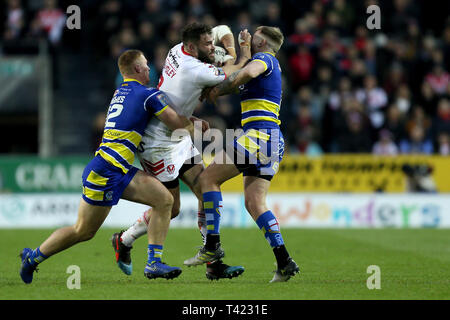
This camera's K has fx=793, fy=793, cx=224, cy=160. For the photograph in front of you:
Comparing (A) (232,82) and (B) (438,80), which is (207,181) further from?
(B) (438,80)

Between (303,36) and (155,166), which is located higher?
(303,36)

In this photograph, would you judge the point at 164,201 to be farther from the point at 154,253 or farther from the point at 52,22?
the point at 52,22

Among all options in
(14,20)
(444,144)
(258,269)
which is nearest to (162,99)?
(258,269)

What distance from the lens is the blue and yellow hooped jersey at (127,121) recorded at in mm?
7789

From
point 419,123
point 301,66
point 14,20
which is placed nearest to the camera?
point 419,123

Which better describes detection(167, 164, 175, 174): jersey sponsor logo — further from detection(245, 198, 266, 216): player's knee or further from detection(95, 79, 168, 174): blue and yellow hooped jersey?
detection(245, 198, 266, 216): player's knee

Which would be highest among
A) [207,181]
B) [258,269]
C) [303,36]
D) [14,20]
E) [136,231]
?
[14,20]

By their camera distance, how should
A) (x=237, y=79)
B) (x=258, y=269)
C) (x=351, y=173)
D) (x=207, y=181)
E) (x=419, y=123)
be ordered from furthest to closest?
1. (x=419, y=123)
2. (x=351, y=173)
3. (x=258, y=269)
4. (x=207, y=181)
5. (x=237, y=79)

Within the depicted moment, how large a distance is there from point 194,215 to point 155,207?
872 centimetres

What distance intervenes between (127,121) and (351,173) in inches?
421

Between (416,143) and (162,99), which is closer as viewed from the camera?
(162,99)

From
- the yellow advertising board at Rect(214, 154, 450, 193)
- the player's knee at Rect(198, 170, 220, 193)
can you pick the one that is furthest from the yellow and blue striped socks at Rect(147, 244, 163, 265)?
the yellow advertising board at Rect(214, 154, 450, 193)

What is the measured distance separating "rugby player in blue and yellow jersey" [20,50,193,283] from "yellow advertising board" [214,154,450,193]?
9689 mm

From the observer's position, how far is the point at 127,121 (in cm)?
782
